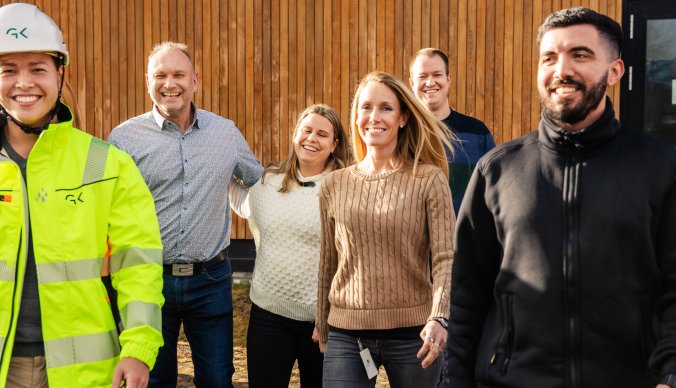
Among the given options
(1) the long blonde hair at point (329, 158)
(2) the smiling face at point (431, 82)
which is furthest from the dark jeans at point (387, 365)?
(2) the smiling face at point (431, 82)

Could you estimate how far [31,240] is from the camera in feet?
9.36

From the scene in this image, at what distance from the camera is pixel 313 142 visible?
4590mm

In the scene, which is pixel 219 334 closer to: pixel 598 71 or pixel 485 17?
pixel 598 71

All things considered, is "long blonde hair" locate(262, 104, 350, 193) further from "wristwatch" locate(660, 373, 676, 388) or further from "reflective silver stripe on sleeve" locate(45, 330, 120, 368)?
"wristwatch" locate(660, 373, 676, 388)

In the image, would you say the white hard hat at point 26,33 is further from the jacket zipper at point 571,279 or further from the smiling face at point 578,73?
the jacket zipper at point 571,279

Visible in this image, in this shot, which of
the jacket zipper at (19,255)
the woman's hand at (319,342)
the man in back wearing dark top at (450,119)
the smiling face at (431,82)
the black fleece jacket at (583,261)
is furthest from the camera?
the smiling face at (431,82)

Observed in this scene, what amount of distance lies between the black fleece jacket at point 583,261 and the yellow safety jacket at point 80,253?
3.76 feet

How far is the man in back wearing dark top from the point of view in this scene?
512 centimetres

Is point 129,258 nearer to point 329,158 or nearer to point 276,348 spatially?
point 276,348

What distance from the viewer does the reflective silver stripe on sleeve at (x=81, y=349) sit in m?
2.80


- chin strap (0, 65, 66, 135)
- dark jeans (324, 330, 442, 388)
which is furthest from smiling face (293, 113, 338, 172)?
chin strap (0, 65, 66, 135)

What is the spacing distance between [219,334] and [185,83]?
1.29 metres

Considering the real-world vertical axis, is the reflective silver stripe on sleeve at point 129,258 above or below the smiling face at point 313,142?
below

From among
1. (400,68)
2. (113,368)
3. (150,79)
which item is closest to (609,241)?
(113,368)
